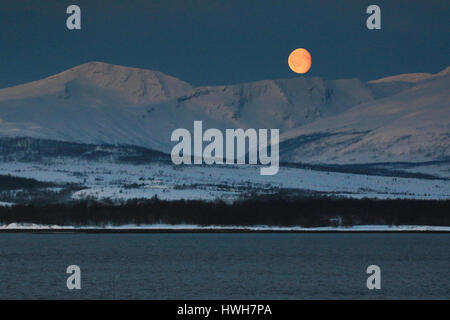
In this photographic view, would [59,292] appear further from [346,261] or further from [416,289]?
[346,261]

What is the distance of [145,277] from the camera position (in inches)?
4626

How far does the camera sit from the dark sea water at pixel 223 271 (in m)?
102

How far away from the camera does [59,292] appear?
101m

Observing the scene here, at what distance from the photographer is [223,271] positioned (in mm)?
127750

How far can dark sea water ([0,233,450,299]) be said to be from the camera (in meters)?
102

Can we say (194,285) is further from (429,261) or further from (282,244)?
(282,244)

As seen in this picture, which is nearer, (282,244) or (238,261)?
(238,261)
